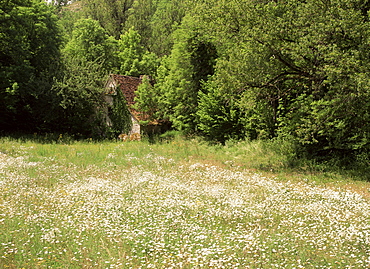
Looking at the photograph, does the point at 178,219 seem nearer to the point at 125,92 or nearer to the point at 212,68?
the point at 212,68

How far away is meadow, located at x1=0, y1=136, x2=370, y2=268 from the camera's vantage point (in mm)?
7066

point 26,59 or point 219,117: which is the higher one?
A: point 26,59

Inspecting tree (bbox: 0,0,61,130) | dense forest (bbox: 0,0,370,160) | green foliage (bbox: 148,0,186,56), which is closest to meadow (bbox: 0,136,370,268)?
dense forest (bbox: 0,0,370,160)

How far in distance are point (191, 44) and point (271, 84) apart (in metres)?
14.5

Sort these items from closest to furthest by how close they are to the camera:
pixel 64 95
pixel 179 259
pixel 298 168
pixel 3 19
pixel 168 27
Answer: pixel 179 259, pixel 298 168, pixel 3 19, pixel 64 95, pixel 168 27

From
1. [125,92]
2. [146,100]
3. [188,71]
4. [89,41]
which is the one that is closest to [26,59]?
[125,92]

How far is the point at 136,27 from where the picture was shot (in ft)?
193

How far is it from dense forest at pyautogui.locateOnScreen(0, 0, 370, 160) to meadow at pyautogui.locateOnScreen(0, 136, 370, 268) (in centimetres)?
416

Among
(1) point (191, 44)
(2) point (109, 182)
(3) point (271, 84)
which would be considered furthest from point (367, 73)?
(1) point (191, 44)

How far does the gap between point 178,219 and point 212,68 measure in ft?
78.5

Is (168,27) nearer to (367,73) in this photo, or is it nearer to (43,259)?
(367,73)

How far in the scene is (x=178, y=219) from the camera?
931 centimetres

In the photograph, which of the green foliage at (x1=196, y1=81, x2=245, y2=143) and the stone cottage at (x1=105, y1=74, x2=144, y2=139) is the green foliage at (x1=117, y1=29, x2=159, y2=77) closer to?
the stone cottage at (x1=105, y1=74, x2=144, y2=139)

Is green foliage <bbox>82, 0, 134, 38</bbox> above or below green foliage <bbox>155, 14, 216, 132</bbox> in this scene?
above
